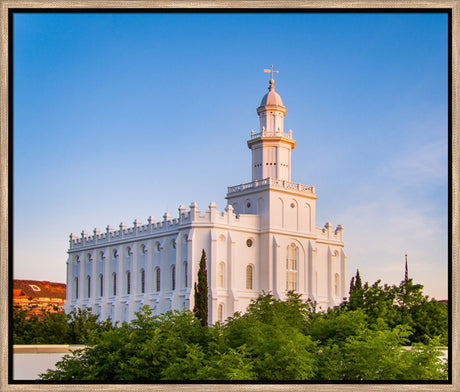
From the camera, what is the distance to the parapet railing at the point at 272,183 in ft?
185

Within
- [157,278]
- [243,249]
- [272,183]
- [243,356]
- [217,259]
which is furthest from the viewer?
[157,278]

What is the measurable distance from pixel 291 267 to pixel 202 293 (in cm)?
1078

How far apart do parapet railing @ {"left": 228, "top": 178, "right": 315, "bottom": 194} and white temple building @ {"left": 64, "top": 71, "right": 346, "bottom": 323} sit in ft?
0.26

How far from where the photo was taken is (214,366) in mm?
16922

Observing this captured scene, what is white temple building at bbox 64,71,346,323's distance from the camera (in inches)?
2088

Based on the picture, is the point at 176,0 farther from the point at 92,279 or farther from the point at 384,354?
the point at 92,279

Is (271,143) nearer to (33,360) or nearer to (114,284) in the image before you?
(114,284)

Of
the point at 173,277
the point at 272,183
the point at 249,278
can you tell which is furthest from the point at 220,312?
the point at 272,183

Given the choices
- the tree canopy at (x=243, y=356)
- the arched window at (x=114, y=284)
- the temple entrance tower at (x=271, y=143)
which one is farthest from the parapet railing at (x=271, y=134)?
the tree canopy at (x=243, y=356)

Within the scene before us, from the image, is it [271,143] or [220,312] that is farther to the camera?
[271,143]

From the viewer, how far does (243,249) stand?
54.8 metres

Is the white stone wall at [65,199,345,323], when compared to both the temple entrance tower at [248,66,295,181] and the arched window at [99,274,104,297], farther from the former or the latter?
the temple entrance tower at [248,66,295,181]

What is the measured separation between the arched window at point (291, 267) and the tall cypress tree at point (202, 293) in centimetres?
851

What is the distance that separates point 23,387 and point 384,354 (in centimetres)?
874
